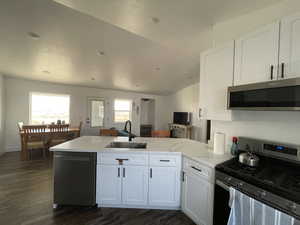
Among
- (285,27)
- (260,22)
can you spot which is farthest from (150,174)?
(260,22)

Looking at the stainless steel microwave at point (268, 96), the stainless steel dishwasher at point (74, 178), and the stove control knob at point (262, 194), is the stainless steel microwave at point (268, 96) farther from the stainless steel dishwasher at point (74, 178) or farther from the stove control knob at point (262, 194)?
the stainless steel dishwasher at point (74, 178)

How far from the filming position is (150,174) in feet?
6.98

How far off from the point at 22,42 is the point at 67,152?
243 centimetres

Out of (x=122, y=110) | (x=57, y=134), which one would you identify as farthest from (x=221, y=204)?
(x=122, y=110)

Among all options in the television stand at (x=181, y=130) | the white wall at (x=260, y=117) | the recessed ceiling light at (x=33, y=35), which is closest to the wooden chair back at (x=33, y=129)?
the recessed ceiling light at (x=33, y=35)

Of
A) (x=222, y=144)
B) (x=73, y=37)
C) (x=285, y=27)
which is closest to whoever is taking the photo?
(x=285, y=27)

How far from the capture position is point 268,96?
54.0 inches

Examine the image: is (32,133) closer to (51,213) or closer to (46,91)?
(46,91)

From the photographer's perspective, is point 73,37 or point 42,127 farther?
point 42,127

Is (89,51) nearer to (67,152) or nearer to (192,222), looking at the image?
(67,152)

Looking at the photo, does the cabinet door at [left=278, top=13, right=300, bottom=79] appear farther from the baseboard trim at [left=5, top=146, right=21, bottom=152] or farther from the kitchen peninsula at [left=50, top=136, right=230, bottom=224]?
the baseboard trim at [left=5, top=146, right=21, bottom=152]

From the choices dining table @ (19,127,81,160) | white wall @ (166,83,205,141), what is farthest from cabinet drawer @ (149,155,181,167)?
white wall @ (166,83,205,141)

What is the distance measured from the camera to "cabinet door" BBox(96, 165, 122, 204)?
2139 mm

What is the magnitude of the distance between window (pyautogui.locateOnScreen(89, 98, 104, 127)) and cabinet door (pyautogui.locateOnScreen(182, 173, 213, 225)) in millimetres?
5287
